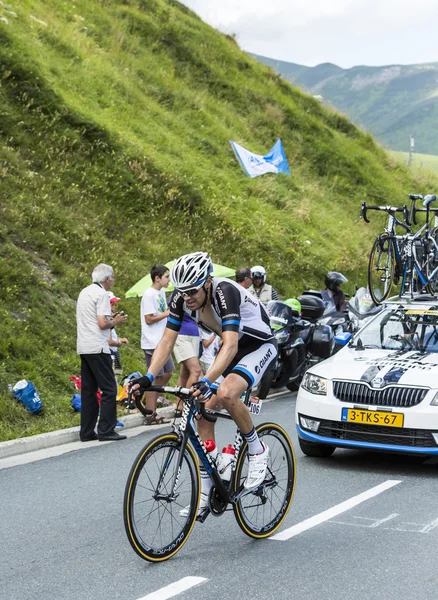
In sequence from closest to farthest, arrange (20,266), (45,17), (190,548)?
(190,548), (20,266), (45,17)

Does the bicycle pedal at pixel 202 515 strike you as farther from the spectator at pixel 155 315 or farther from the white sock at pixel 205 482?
the spectator at pixel 155 315

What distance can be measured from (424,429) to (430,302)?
258 centimetres

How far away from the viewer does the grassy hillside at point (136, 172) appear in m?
15.5

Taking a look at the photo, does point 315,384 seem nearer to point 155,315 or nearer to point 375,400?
point 375,400

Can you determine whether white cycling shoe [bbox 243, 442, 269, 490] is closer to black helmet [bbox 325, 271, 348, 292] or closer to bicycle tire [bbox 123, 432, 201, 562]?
bicycle tire [bbox 123, 432, 201, 562]

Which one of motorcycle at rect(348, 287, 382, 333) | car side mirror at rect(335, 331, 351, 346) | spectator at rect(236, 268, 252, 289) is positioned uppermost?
spectator at rect(236, 268, 252, 289)

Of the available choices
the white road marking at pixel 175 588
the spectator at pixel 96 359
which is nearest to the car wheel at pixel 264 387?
the spectator at pixel 96 359

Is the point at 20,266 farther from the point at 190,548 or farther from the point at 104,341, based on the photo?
the point at 190,548

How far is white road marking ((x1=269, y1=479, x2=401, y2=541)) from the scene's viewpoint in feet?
22.2

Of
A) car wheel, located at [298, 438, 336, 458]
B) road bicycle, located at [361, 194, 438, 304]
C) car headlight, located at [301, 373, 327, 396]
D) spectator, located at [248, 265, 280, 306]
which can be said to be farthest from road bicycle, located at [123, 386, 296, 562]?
spectator, located at [248, 265, 280, 306]

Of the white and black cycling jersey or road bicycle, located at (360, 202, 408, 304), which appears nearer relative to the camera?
the white and black cycling jersey

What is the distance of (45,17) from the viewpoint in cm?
2712

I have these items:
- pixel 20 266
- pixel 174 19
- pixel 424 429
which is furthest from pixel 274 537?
pixel 174 19

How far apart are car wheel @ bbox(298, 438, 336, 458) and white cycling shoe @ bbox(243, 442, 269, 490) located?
10.5ft
